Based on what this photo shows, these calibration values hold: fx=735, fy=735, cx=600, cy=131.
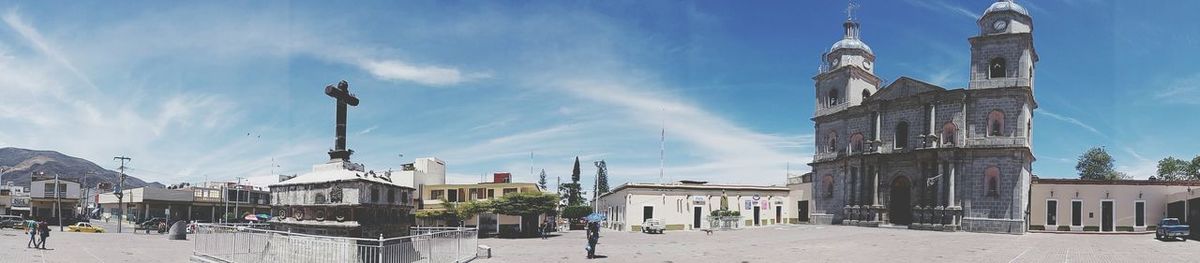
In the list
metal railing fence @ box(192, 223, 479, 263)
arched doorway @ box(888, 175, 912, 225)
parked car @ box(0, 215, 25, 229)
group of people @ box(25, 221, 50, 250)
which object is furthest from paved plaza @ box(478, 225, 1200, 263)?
parked car @ box(0, 215, 25, 229)

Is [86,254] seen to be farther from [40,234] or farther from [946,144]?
[946,144]

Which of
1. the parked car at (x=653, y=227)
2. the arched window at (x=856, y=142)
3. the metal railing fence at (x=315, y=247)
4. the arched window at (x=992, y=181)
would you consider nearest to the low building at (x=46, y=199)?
the parked car at (x=653, y=227)

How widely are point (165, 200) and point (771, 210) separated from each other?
5619 cm

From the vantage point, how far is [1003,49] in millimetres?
43438

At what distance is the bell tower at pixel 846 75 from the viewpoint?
52.1 m

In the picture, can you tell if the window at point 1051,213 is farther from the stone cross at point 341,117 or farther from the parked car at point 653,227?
the stone cross at point 341,117

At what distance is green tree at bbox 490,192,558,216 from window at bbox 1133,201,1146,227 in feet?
113

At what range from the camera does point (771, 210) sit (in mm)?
54844

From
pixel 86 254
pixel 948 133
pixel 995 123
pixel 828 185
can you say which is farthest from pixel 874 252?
pixel 828 185

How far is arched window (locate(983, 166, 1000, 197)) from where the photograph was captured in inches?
1687

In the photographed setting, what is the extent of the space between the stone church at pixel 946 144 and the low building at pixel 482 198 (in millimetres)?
21848

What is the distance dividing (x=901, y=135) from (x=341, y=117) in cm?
4104

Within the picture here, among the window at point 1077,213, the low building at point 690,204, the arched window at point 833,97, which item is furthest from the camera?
the arched window at point 833,97

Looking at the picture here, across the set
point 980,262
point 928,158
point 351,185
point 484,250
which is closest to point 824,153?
point 928,158
